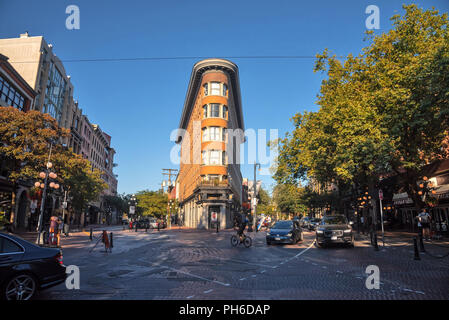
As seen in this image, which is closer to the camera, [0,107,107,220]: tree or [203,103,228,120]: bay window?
[0,107,107,220]: tree

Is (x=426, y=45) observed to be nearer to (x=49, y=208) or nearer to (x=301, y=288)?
(x=301, y=288)

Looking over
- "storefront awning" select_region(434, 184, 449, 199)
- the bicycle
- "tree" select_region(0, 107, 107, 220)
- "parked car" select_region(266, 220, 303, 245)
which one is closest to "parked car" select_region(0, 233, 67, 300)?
the bicycle

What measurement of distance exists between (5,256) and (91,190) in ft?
117

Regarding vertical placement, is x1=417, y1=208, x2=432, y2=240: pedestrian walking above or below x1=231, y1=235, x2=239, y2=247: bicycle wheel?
above

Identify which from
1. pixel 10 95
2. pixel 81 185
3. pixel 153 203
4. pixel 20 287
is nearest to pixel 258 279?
pixel 20 287

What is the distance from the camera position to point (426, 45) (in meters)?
19.5

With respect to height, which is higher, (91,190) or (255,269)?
(91,190)

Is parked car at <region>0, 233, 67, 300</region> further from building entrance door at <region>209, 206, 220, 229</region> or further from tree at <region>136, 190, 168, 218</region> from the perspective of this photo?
tree at <region>136, 190, 168, 218</region>

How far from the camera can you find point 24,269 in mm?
5801

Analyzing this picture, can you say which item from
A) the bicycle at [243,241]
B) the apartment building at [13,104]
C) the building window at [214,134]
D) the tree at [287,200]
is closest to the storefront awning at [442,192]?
the bicycle at [243,241]

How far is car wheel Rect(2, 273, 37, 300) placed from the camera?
5.47 metres

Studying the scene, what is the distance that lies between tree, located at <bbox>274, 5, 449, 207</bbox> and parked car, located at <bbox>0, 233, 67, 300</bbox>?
15.0m

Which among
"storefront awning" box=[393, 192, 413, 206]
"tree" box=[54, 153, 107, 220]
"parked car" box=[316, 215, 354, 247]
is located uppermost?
"tree" box=[54, 153, 107, 220]
